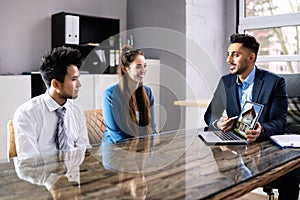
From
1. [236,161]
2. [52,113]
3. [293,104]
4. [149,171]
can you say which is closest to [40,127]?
[52,113]

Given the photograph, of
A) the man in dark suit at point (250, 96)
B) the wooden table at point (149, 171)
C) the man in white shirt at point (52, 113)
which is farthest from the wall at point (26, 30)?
the wooden table at point (149, 171)

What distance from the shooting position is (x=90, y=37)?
13.6ft

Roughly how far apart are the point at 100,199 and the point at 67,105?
97 cm

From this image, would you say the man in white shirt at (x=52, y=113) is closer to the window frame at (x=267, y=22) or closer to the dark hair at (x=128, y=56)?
the dark hair at (x=128, y=56)

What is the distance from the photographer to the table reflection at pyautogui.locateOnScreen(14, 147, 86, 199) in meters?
1.02

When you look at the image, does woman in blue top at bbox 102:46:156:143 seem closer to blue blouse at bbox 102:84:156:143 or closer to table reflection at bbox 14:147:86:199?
blue blouse at bbox 102:84:156:143

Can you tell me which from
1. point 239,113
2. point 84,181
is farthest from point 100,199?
point 239,113

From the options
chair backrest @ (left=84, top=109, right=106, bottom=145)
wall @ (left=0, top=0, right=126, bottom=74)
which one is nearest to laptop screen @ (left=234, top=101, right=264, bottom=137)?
chair backrest @ (left=84, top=109, right=106, bottom=145)

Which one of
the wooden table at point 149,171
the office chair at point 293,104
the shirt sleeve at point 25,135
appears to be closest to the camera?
the wooden table at point 149,171

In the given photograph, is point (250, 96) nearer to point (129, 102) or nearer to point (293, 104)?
point (293, 104)

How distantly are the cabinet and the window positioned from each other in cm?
137

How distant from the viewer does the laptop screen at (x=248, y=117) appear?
5.85ft

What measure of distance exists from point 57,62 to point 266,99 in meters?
1.08

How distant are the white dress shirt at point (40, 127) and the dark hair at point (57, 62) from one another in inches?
4.3
